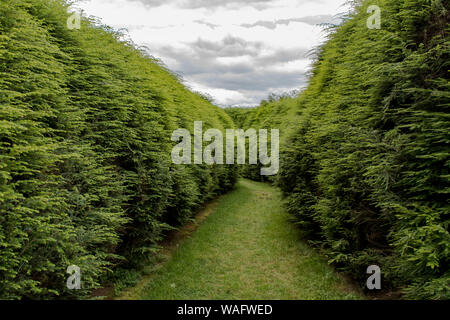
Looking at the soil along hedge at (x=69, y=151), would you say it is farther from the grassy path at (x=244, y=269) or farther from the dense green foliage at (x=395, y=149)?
the dense green foliage at (x=395, y=149)

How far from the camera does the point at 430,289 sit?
342 cm

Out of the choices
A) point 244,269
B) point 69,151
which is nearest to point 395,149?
point 244,269

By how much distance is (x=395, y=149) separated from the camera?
14.0 feet

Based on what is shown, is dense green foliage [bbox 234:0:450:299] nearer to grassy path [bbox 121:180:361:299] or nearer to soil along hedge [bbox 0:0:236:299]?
grassy path [bbox 121:180:361:299]

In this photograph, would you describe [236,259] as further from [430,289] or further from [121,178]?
[430,289]

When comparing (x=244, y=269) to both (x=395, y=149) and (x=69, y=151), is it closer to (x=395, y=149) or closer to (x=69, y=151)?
(x=395, y=149)

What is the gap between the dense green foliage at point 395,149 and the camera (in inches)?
145

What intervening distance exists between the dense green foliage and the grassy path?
36.7 inches

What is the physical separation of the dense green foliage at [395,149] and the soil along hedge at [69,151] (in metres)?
4.21

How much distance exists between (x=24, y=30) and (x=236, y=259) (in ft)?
22.1

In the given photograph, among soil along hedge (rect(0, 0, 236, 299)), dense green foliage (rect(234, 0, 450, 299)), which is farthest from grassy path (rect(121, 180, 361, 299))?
soil along hedge (rect(0, 0, 236, 299))

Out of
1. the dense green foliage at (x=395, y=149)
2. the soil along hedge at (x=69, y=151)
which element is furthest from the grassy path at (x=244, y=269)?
the soil along hedge at (x=69, y=151)

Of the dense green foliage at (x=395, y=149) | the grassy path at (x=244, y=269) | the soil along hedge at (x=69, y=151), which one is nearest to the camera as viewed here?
the soil along hedge at (x=69, y=151)
